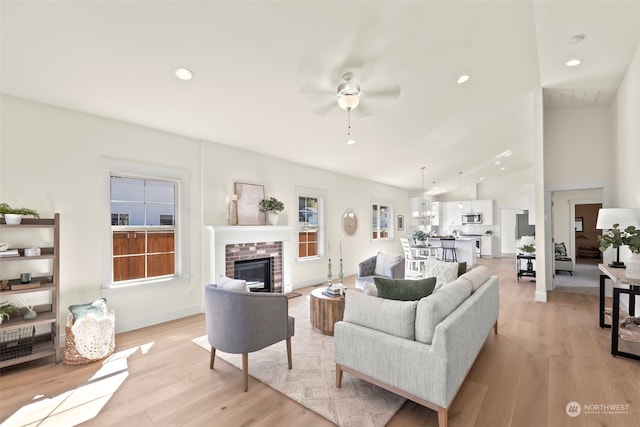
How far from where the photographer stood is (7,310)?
2707mm

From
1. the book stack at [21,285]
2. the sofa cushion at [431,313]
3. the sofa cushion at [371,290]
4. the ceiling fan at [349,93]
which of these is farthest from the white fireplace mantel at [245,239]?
the sofa cushion at [431,313]

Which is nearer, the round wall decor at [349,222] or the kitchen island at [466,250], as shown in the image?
the round wall decor at [349,222]

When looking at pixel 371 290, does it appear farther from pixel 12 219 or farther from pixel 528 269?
pixel 528 269

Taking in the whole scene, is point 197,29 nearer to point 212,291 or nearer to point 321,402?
point 212,291

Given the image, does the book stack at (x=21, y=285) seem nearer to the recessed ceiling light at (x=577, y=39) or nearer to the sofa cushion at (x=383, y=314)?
the sofa cushion at (x=383, y=314)

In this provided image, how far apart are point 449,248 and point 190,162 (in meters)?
8.48

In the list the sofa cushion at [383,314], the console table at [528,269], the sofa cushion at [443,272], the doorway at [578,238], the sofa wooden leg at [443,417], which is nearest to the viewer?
the sofa wooden leg at [443,417]

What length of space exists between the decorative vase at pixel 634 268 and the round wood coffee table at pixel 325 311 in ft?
9.73

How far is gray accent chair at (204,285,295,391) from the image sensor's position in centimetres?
243

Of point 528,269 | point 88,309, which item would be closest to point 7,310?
point 88,309

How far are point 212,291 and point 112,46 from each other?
7.62 feet

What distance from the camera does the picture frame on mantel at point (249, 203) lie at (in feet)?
15.8

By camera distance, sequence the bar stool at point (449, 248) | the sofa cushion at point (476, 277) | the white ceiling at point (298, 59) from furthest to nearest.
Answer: the bar stool at point (449, 248) → the sofa cushion at point (476, 277) → the white ceiling at point (298, 59)

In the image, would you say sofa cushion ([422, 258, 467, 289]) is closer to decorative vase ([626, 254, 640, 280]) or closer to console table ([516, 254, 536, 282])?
decorative vase ([626, 254, 640, 280])
